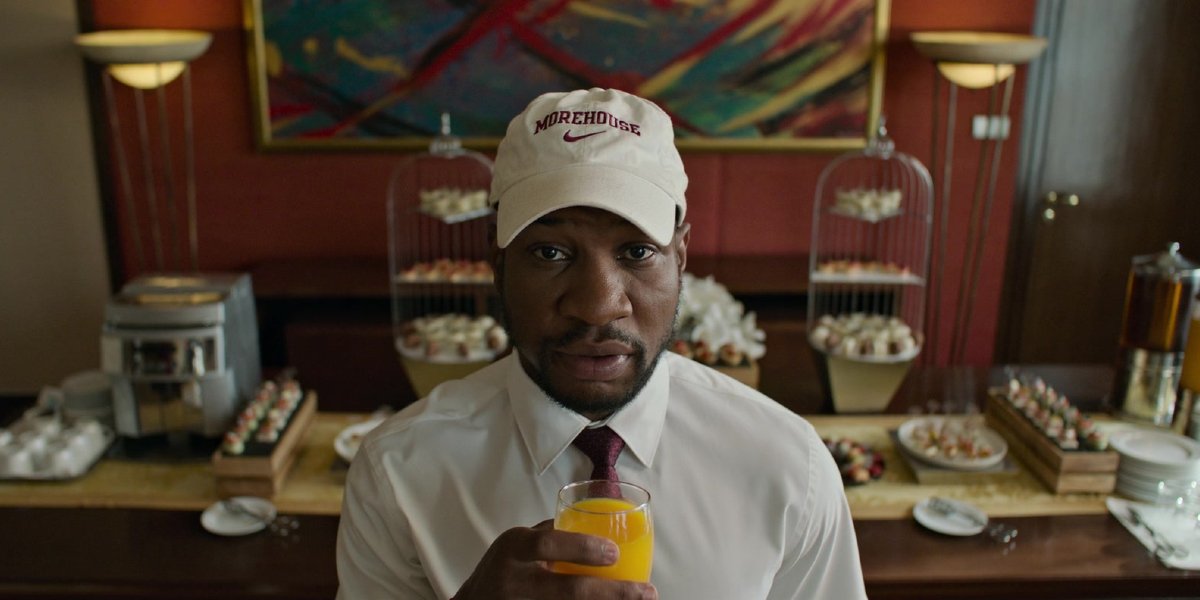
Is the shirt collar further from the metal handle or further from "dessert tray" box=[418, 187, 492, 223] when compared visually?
the metal handle

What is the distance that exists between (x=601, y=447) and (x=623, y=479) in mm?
62

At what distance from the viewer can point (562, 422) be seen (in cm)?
126

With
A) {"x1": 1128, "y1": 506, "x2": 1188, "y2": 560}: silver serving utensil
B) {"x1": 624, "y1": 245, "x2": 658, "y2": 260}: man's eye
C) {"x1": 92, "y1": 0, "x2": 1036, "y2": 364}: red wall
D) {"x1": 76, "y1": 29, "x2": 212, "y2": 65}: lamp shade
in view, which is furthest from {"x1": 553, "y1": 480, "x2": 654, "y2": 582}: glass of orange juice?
{"x1": 92, "y1": 0, "x2": 1036, "y2": 364}: red wall

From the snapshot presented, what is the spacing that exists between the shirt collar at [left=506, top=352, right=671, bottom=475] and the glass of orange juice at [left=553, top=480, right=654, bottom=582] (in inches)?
6.8

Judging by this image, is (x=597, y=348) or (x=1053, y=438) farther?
(x=1053, y=438)

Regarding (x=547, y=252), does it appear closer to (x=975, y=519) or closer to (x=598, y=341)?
(x=598, y=341)

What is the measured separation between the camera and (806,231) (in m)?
4.84

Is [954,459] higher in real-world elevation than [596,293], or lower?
lower

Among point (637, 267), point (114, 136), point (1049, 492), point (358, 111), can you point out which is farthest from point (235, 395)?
point (114, 136)

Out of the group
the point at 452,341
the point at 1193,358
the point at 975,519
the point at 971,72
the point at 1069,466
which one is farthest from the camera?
the point at 971,72

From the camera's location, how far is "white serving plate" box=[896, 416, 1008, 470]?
7.29 feet

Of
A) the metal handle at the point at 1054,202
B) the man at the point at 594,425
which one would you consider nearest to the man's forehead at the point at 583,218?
the man at the point at 594,425

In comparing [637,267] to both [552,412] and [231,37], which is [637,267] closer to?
[552,412]

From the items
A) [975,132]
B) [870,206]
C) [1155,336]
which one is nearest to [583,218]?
[1155,336]
